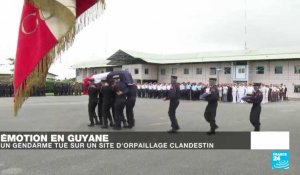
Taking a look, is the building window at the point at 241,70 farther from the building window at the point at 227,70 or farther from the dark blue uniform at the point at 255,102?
the dark blue uniform at the point at 255,102

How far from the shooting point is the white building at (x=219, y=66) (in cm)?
3616

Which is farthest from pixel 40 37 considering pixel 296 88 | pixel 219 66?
pixel 219 66

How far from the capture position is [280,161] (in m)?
5.70

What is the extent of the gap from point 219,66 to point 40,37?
40390 millimetres

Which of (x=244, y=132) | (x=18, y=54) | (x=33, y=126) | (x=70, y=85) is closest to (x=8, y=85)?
(x=70, y=85)

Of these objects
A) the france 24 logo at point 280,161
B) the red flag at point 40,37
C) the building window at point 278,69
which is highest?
the building window at point 278,69

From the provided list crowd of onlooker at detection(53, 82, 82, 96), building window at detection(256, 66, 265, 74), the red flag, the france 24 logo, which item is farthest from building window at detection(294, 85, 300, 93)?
the red flag

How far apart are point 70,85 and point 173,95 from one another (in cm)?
2462

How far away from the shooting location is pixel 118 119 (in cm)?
966

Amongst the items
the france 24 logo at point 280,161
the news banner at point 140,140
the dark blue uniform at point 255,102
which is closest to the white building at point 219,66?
the dark blue uniform at point 255,102

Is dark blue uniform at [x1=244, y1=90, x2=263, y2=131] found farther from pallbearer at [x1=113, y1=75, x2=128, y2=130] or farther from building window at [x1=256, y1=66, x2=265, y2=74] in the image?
building window at [x1=256, y1=66, x2=265, y2=74]

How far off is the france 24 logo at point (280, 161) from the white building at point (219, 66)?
91.6ft

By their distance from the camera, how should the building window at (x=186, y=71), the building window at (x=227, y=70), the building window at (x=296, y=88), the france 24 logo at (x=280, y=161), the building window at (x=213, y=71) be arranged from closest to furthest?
the france 24 logo at (x=280, y=161) → the building window at (x=296, y=88) → the building window at (x=227, y=70) → the building window at (x=213, y=71) → the building window at (x=186, y=71)

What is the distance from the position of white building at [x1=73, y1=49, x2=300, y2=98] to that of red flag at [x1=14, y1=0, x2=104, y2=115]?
30.9 meters
